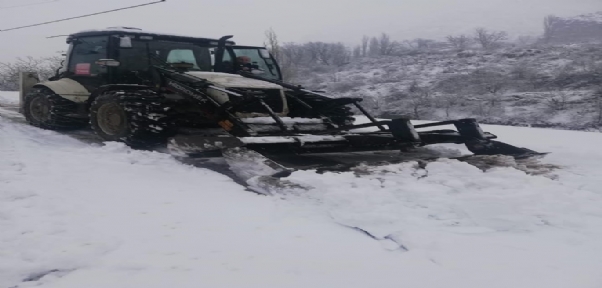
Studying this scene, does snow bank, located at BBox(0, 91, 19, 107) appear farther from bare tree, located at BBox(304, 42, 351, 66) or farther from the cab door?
bare tree, located at BBox(304, 42, 351, 66)

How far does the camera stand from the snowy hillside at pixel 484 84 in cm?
2689

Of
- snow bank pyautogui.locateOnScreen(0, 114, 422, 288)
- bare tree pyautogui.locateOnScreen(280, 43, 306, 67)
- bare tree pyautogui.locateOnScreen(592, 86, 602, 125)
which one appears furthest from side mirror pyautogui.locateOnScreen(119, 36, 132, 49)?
bare tree pyautogui.locateOnScreen(280, 43, 306, 67)

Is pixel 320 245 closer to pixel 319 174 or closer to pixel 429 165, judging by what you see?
pixel 319 174

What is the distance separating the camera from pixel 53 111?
8.55m

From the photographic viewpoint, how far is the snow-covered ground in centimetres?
259

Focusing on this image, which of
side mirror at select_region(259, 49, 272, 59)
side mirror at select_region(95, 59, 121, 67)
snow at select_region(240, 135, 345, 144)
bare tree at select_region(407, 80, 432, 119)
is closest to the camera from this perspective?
snow at select_region(240, 135, 345, 144)

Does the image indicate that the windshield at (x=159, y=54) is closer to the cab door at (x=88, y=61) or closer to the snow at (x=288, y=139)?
the cab door at (x=88, y=61)

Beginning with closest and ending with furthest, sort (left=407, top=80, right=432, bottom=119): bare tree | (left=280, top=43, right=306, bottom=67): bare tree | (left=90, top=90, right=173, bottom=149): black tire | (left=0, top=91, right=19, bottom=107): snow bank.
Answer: (left=90, top=90, right=173, bottom=149): black tire, (left=0, top=91, right=19, bottom=107): snow bank, (left=407, top=80, right=432, bottom=119): bare tree, (left=280, top=43, right=306, bottom=67): bare tree

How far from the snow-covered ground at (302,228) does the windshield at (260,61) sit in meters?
4.37

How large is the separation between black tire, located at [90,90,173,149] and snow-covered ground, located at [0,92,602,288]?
4.16 ft

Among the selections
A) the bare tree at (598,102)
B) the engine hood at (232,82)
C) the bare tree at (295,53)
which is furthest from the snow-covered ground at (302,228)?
the bare tree at (295,53)

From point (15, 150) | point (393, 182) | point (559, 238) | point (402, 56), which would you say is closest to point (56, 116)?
point (15, 150)

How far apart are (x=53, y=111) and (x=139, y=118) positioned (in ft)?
8.98

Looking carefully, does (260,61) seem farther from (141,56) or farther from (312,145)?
(312,145)
